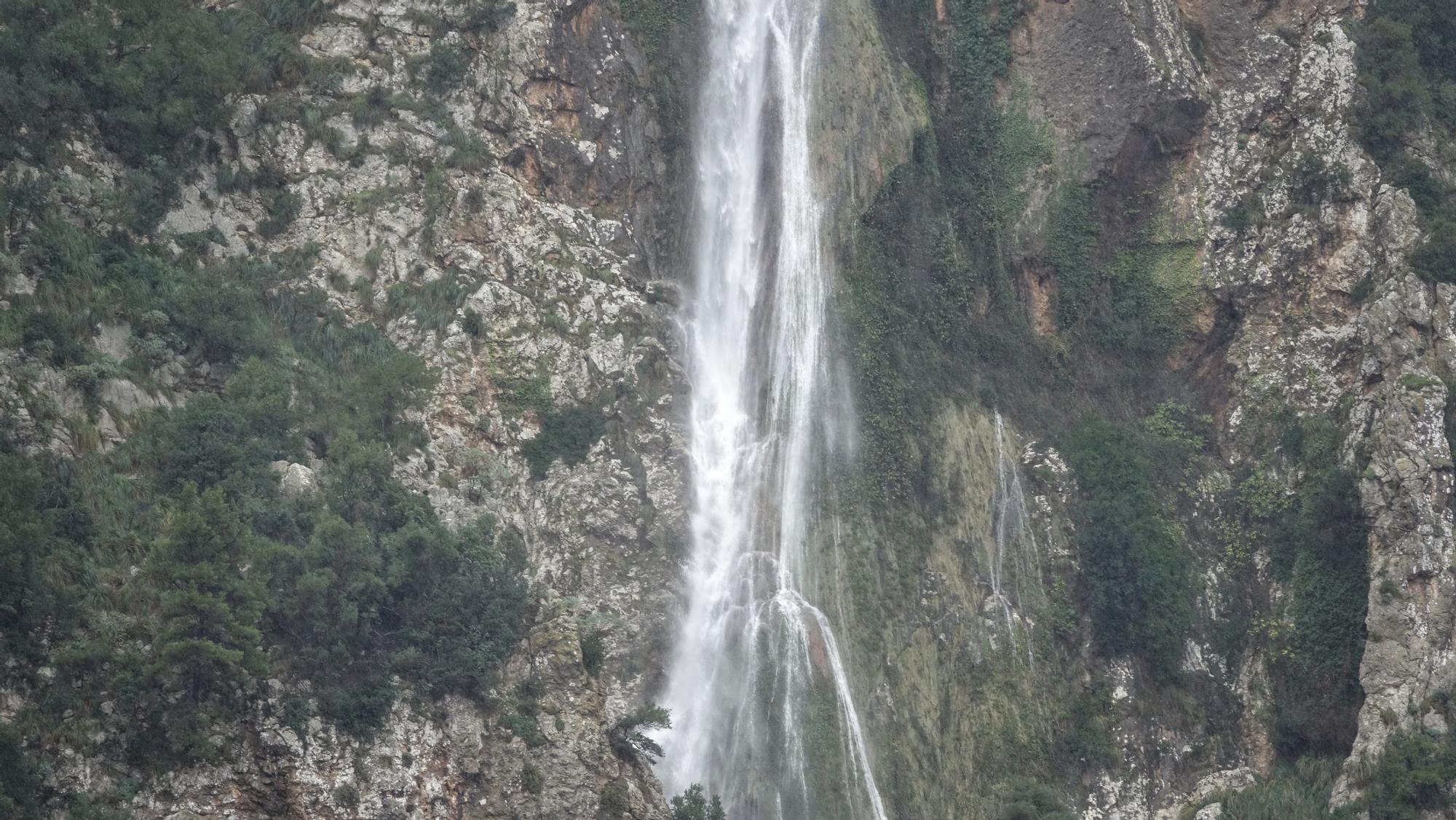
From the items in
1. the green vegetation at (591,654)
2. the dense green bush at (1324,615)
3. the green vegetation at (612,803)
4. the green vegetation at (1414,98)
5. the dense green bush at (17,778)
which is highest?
the green vegetation at (1414,98)

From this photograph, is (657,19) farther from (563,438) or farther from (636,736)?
(636,736)

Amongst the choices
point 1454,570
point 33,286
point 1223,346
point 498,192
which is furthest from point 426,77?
point 1454,570

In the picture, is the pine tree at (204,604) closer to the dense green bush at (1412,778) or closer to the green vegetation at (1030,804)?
the green vegetation at (1030,804)

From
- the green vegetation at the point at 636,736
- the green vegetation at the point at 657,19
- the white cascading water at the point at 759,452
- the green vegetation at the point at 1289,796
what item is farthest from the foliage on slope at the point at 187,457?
the green vegetation at the point at 1289,796

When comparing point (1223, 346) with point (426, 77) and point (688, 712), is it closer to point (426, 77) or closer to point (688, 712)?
point (688, 712)

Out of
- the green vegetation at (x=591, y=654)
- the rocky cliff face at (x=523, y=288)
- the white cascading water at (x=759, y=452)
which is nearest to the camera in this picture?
the rocky cliff face at (x=523, y=288)

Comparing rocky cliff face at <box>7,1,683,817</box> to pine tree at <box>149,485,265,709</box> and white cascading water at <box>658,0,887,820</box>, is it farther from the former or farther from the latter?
pine tree at <box>149,485,265,709</box>

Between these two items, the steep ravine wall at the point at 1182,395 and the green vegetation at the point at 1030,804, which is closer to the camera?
the green vegetation at the point at 1030,804
